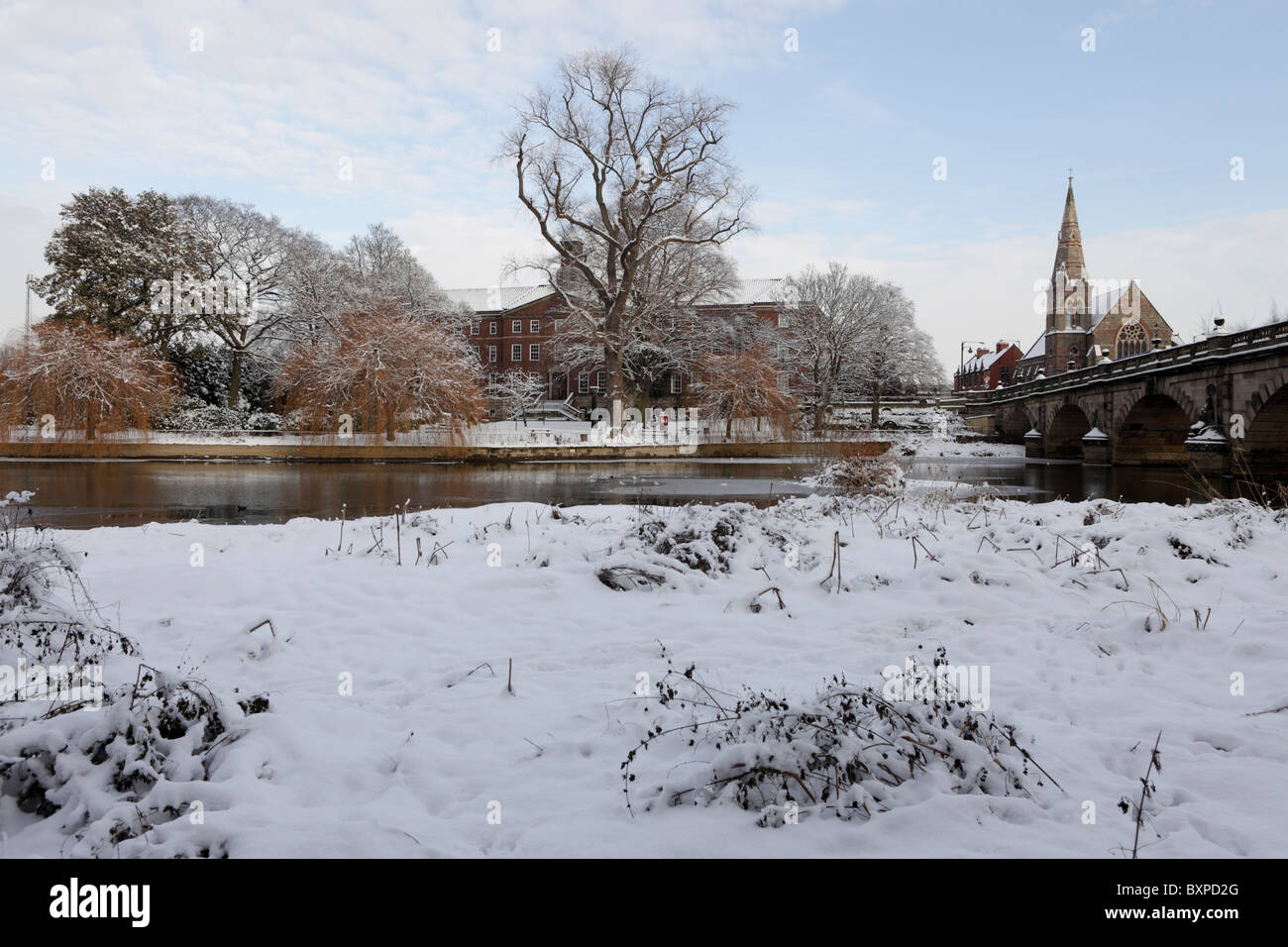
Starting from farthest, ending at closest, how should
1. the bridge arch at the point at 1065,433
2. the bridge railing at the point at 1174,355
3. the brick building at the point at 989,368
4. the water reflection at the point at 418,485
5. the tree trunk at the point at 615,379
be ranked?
the brick building at the point at 989,368, the bridge arch at the point at 1065,433, the tree trunk at the point at 615,379, the bridge railing at the point at 1174,355, the water reflection at the point at 418,485

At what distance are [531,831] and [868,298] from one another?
190 ft

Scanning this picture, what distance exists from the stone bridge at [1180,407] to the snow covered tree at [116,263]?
1848 inches

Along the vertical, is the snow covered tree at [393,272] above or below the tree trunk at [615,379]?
above

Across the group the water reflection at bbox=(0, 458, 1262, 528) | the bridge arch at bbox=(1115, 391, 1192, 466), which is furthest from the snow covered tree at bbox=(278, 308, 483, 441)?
the bridge arch at bbox=(1115, 391, 1192, 466)

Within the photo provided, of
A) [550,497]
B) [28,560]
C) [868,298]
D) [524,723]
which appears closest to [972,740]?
[524,723]

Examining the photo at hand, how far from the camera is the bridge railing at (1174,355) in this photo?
23.6m

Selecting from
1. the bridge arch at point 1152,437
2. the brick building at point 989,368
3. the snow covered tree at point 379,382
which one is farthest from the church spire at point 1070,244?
the snow covered tree at point 379,382

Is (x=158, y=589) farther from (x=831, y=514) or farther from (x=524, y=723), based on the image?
(x=831, y=514)

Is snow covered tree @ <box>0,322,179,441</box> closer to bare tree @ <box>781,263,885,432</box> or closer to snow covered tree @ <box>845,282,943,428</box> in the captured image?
bare tree @ <box>781,263,885,432</box>

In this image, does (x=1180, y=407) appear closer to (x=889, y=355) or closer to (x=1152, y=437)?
(x=1152, y=437)

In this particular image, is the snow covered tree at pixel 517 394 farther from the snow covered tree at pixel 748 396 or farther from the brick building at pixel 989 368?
the brick building at pixel 989 368

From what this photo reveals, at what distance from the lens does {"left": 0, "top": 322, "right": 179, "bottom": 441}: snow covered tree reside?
1079 inches

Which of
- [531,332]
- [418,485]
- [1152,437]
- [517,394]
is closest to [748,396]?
[1152,437]

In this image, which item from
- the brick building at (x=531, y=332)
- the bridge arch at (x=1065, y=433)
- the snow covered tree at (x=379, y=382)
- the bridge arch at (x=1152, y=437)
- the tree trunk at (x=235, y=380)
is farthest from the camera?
the brick building at (x=531, y=332)
